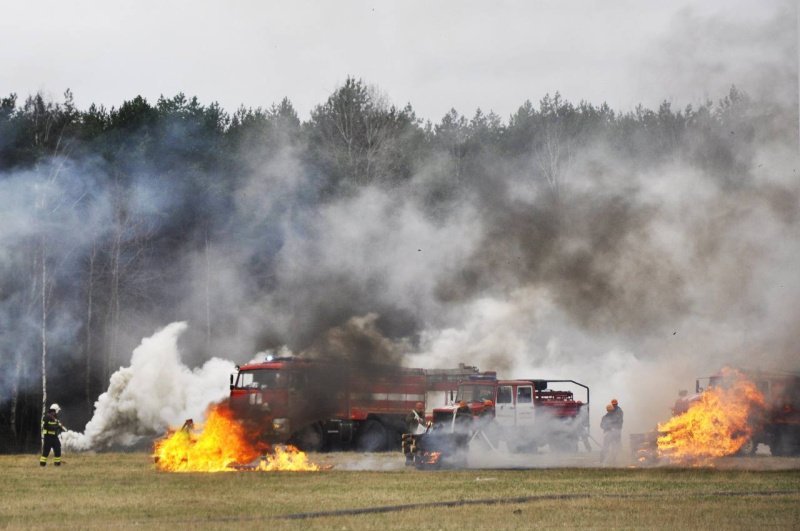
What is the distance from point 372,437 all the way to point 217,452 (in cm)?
1059

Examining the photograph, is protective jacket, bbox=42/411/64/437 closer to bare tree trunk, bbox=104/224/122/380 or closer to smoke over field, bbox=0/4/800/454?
smoke over field, bbox=0/4/800/454

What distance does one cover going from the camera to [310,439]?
35.2 meters

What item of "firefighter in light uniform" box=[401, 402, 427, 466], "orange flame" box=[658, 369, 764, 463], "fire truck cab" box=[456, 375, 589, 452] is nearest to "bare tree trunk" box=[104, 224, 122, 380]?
"firefighter in light uniform" box=[401, 402, 427, 466]

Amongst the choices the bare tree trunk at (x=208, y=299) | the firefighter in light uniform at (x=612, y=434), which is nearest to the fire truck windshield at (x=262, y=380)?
the firefighter in light uniform at (x=612, y=434)

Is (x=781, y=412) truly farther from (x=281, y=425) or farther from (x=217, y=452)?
(x=217, y=452)

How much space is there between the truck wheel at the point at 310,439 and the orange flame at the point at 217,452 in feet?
21.5

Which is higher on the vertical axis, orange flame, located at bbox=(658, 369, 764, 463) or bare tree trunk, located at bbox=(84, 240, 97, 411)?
bare tree trunk, located at bbox=(84, 240, 97, 411)

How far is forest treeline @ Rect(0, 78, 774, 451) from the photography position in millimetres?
44469

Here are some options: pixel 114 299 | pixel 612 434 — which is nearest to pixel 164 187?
pixel 114 299

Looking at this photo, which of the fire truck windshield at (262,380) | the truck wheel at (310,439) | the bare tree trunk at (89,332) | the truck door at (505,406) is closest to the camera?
the fire truck windshield at (262,380)

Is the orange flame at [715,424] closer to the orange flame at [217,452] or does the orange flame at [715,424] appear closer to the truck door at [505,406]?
the truck door at [505,406]

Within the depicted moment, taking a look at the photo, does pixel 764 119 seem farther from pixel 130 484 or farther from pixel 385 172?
pixel 130 484

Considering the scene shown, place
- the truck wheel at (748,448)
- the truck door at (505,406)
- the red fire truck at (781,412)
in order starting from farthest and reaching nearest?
the truck door at (505,406)
the red fire truck at (781,412)
the truck wheel at (748,448)

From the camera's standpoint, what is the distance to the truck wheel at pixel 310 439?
3478 centimetres
